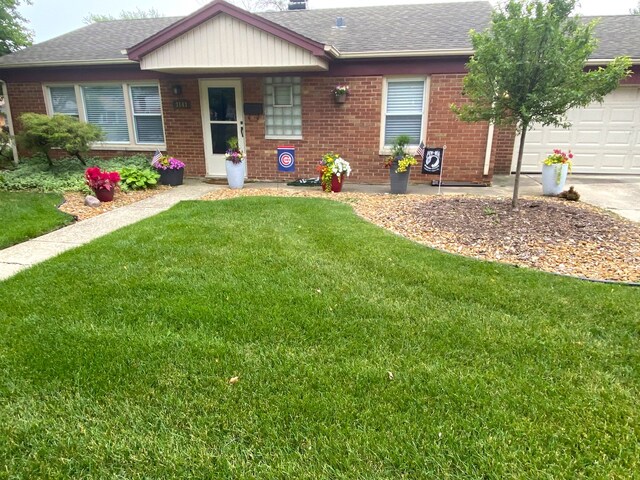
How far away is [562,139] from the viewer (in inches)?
420

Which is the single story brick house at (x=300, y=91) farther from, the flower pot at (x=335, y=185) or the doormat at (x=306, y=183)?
the flower pot at (x=335, y=185)

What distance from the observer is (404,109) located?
9188 mm

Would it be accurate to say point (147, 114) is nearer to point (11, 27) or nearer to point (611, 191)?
point (11, 27)

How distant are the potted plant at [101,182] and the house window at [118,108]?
334 cm

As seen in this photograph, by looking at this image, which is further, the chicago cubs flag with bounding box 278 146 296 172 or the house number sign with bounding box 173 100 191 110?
the house number sign with bounding box 173 100 191 110

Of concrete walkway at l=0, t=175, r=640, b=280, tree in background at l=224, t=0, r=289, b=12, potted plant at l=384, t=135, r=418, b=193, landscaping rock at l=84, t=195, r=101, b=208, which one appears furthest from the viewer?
tree in background at l=224, t=0, r=289, b=12

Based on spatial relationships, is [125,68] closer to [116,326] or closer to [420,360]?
[116,326]

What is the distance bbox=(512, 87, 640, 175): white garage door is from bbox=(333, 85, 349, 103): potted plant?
194 inches

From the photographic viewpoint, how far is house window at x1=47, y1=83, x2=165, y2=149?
33.8 feet

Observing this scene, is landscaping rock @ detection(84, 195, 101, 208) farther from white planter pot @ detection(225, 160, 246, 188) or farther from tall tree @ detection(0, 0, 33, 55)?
tall tree @ detection(0, 0, 33, 55)

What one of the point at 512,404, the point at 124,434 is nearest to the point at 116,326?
the point at 124,434

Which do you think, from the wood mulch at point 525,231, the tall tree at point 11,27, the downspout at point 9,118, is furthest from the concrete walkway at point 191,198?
the tall tree at point 11,27

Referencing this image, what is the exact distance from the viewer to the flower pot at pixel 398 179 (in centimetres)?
811

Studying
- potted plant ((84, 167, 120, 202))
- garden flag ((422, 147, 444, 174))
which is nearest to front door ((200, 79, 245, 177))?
potted plant ((84, 167, 120, 202))
